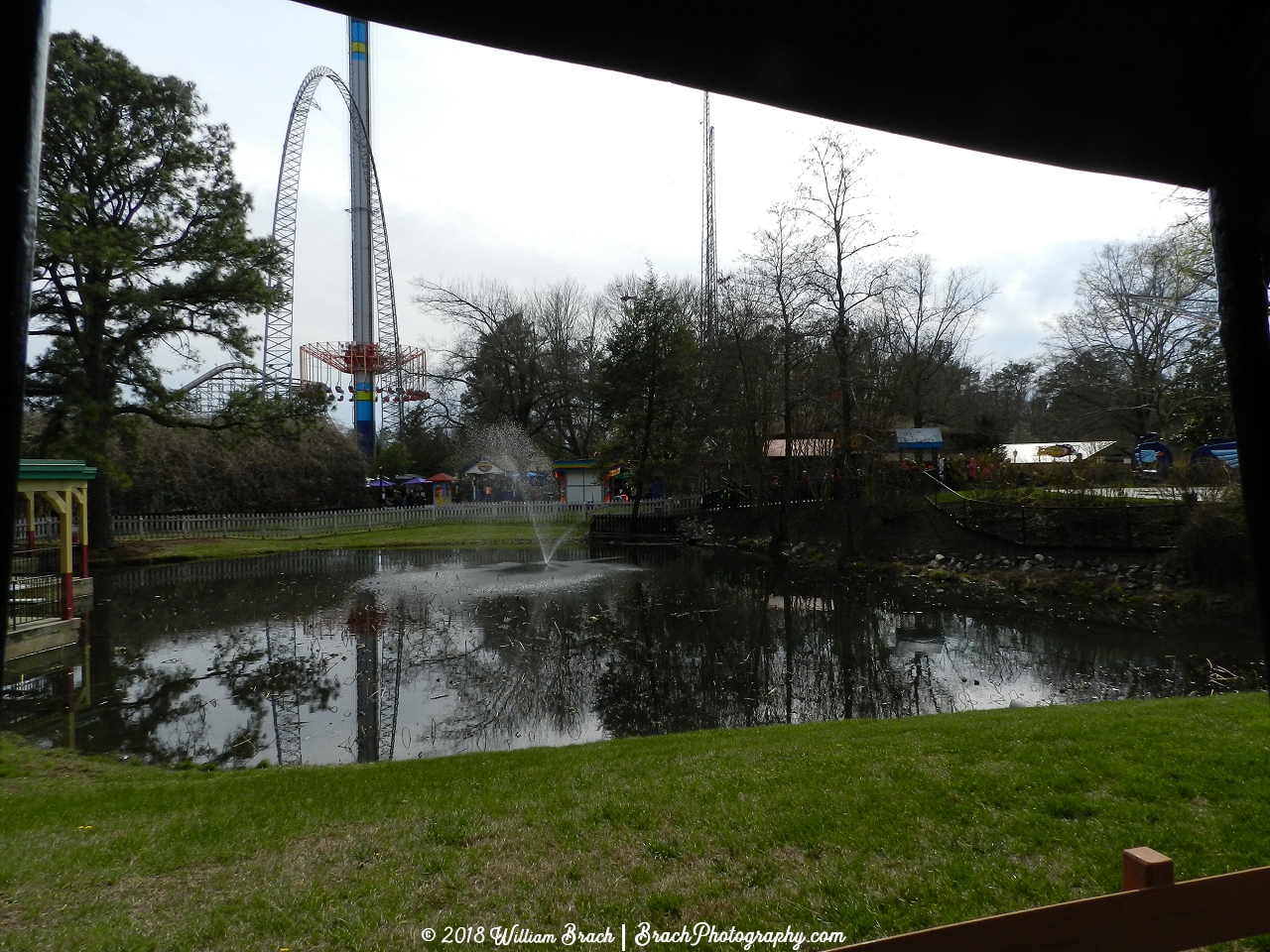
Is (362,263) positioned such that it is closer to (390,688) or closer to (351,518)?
(351,518)

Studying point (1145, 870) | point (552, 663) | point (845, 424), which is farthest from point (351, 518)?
point (1145, 870)

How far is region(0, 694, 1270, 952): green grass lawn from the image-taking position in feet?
12.6

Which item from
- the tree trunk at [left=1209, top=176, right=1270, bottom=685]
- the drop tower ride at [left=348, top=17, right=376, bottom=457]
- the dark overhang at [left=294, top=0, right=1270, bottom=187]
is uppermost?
the drop tower ride at [left=348, top=17, right=376, bottom=457]

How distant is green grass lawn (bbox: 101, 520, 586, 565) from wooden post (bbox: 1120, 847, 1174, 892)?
97.4 ft

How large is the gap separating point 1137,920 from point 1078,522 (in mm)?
21234

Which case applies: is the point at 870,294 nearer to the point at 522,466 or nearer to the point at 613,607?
the point at 613,607

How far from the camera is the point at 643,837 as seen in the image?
15.7ft

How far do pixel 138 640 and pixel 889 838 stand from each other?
14389 millimetres

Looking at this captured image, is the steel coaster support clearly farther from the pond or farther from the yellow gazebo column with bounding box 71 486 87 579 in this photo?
the yellow gazebo column with bounding box 71 486 87 579

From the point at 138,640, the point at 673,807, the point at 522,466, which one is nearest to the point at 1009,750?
the point at 673,807

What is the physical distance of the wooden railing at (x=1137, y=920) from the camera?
1772mm

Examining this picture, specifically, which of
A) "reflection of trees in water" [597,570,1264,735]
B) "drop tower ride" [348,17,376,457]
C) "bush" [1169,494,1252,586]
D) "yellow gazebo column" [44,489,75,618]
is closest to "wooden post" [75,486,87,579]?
"yellow gazebo column" [44,489,75,618]

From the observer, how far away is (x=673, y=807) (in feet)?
17.4

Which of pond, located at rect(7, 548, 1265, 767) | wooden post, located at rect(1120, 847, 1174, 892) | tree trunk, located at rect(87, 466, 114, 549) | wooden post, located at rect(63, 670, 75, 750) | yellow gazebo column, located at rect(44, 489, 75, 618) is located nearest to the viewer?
wooden post, located at rect(1120, 847, 1174, 892)
